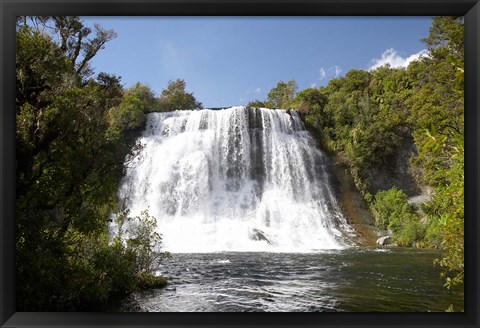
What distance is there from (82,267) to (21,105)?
4.64 feet

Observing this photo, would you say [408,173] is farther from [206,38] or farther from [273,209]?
[206,38]

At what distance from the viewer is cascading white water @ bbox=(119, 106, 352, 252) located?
433 inches

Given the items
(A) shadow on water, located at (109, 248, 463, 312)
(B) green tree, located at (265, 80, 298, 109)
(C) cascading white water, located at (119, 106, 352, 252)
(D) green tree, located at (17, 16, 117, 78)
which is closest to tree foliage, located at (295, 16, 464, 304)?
(C) cascading white water, located at (119, 106, 352, 252)

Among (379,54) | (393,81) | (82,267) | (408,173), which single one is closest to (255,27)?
(82,267)

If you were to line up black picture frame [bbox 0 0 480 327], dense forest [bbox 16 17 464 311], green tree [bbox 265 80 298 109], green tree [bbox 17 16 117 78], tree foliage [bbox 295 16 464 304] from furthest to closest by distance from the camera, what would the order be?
green tree [bbox 265 80 298 109], tree foliage [bbox 295 16 464 304], green tree [bbox 17 16 117 78], dense forest [bbox 16 17 464 311], black picture frame [bbox 0 0 480 327]

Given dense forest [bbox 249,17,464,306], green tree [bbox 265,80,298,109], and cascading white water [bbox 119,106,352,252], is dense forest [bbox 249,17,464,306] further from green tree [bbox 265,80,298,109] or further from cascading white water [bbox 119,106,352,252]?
green tree [bbox 265,80,298,109]

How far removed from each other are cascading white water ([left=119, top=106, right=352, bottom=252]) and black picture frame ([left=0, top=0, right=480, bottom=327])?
6981mm

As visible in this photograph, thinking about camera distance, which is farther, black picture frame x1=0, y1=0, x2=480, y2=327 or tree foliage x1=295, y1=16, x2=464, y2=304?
tree foliage x1=295, y1=16, x2=464, y2=304

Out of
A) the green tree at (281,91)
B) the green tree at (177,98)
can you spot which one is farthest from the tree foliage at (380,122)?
the green tree at (177,98)
